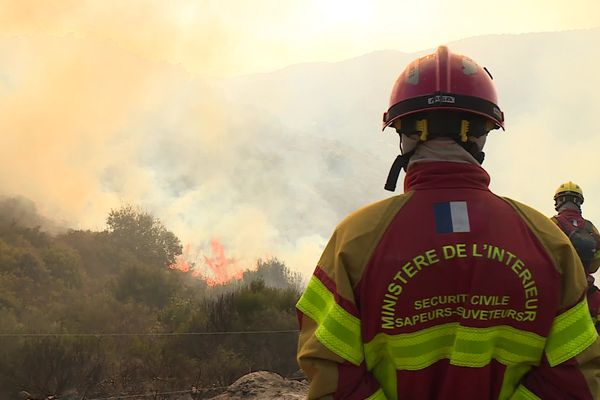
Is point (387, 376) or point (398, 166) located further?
point (398, 166)

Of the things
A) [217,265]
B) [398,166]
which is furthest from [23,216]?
[398,166]

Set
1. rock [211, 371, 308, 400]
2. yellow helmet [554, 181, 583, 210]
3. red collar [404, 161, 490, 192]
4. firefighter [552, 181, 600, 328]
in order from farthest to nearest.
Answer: rock [211, 371, 308, 400], yellow helmet [554, 181, 583, 210], firefighter [552, 181, 600, 328], red collar [404, 161, 490, 192]

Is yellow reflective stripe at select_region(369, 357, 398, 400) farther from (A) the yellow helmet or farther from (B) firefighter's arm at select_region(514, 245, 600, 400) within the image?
(A) the yellow helmet

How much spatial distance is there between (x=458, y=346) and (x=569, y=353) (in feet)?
0.98

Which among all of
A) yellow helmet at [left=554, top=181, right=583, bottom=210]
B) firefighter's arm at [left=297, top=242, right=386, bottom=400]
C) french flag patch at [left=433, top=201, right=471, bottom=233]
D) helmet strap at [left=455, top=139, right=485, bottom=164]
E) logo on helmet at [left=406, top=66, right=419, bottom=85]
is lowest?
firefighter's arm at [left=297, top=242, right=386, bottom=400]

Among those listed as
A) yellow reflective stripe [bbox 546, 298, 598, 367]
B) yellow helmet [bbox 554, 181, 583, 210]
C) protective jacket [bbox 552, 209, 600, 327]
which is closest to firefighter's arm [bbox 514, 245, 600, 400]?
yellow reflective stripe [bbox 546, 298, 598, 367]

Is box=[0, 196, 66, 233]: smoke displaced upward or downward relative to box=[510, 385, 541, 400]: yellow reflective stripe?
upward

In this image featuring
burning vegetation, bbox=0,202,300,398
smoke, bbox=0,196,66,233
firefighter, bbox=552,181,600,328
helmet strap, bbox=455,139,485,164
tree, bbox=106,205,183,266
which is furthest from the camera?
tree, bbox=106,205,183,266

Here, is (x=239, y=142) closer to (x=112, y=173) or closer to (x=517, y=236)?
(x=112, y=173)

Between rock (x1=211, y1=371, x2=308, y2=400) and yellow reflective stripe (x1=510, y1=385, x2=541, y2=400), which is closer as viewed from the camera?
yellow reflective stripe (x1=510, y1=385, x2=541, y2=400)

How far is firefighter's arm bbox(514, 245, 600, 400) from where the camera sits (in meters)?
1.45

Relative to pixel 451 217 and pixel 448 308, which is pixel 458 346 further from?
pixel 451 217

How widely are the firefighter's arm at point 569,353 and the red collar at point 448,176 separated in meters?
0.29

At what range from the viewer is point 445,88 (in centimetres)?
162
